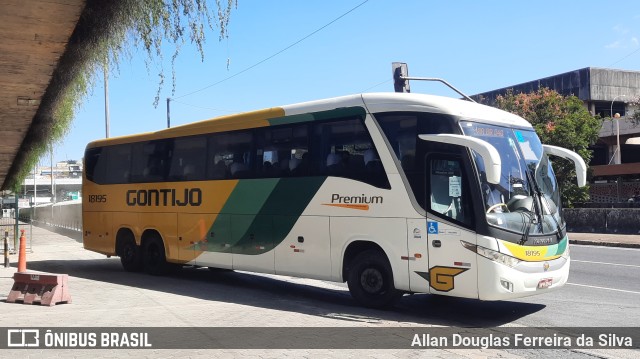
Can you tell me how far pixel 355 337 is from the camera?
25.4ft

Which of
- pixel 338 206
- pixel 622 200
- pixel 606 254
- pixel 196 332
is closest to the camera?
pixel 196 332

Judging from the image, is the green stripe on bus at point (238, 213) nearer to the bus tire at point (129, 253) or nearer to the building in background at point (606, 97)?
the bus tire at point (129, 253)

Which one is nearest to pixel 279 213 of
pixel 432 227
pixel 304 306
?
pixel 304 306

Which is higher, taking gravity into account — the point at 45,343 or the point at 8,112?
the point at 8,112

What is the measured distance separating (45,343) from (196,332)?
1861 millimetres

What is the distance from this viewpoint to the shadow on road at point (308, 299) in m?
9.44

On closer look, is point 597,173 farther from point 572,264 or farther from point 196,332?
point 196,332

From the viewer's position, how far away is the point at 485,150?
26.8 ft

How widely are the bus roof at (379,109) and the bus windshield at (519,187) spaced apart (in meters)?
0.22

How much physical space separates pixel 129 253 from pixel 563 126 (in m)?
25.7

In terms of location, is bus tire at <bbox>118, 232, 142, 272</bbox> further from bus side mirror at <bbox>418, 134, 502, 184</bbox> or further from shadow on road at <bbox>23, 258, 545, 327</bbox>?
bus side mirror at <bbox>418, 134, 502, 184</bbox>

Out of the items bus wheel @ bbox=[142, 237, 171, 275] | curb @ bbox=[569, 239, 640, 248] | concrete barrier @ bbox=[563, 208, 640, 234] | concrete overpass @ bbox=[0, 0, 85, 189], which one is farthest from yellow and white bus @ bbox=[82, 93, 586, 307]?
concrete barrier @ bbox=[563, 208, 640, 234]

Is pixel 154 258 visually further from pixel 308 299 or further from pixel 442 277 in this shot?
pixel 442 277

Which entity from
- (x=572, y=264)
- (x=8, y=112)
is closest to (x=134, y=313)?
(x=8, y=112)
